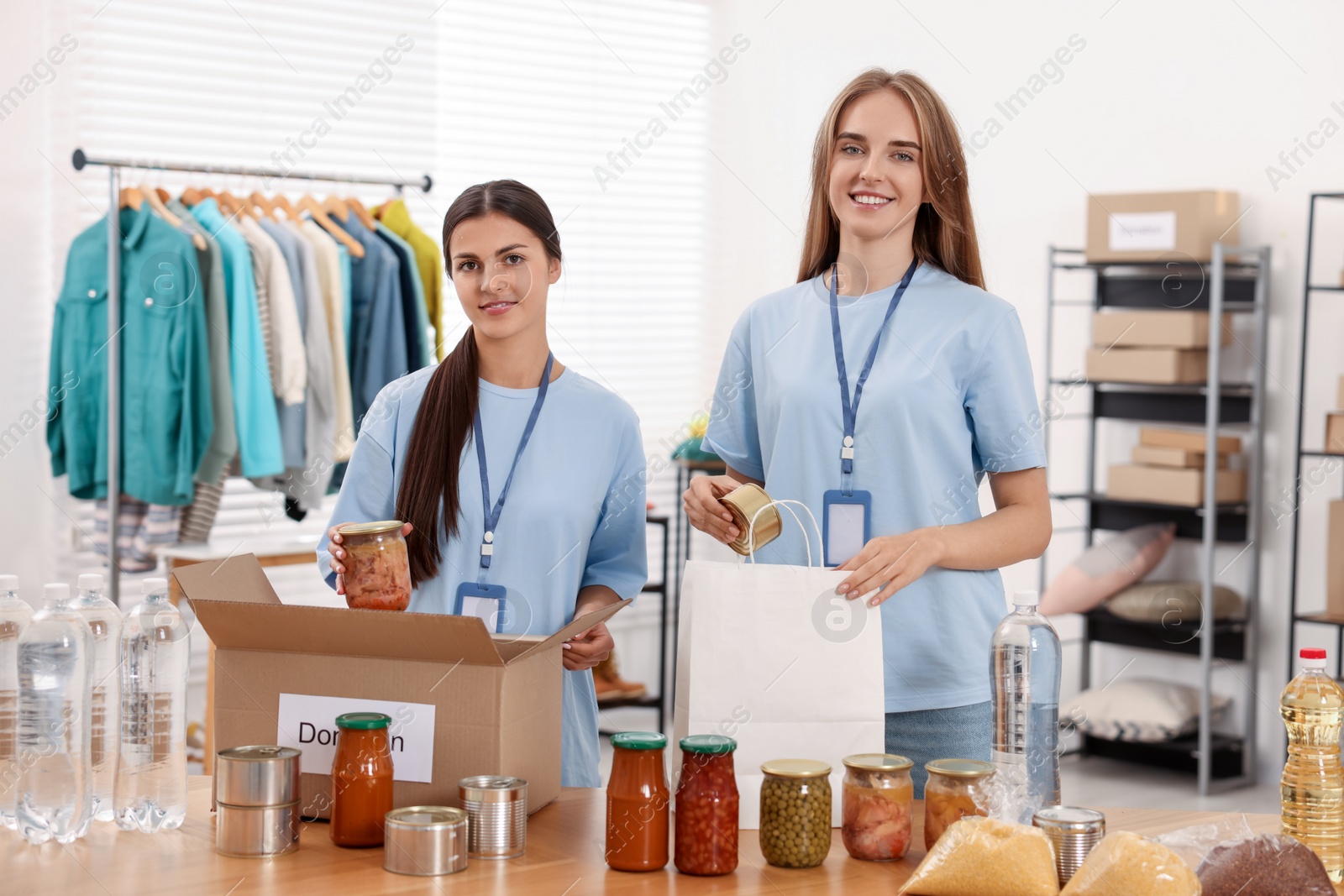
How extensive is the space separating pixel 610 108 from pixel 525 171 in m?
0.52

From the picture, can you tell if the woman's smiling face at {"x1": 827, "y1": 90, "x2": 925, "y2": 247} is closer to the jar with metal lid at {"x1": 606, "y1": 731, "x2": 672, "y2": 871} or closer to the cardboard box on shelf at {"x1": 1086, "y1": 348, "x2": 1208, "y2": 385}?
the jar with metal lid at {"x1": 606, "y1": 731, "x2": 672, "y2": 871}

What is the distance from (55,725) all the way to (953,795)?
0.97m

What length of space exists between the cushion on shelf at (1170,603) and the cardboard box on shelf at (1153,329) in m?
0.86

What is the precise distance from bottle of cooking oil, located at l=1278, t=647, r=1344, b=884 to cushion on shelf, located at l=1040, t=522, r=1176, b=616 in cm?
354

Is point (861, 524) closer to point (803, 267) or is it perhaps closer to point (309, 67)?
point (803, 267)

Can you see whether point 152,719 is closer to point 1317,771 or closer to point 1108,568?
point 1317,771

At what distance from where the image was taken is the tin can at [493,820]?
144 cm

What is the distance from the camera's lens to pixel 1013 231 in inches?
205

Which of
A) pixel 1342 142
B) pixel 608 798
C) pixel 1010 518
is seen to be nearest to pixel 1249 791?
pixel 1342 142

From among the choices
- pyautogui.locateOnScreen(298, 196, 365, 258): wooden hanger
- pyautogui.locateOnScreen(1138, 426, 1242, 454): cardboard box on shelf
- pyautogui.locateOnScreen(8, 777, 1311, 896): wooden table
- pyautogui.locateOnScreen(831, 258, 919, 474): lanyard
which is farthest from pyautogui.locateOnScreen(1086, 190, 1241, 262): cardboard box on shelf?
pyautogui.locateOnScreen(8, 777, 1311, 896): wooden table

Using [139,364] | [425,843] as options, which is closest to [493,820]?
[425,843]

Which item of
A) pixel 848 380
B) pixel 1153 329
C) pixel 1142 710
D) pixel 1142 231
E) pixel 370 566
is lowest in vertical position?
pixel 1142 710

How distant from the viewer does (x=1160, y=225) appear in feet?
15.1

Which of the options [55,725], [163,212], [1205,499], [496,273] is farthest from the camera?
[1205,499]
